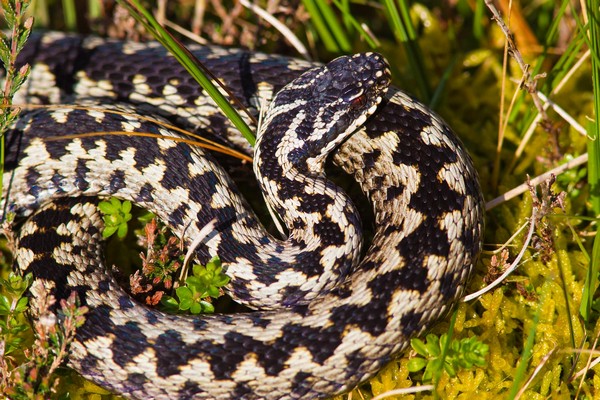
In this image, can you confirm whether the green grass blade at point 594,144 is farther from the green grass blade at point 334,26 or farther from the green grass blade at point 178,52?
the green grass blade at point 178,52

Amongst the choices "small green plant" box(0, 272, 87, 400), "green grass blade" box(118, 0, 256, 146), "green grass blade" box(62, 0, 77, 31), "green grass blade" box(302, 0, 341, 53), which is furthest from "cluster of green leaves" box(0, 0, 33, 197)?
"green grass blade" box(62, 0, 77, 31)

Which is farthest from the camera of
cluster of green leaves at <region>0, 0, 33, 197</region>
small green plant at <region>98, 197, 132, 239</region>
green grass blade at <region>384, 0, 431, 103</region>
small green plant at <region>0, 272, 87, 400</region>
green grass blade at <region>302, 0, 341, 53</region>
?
green grass blade at <region>302, 0, 341, 53</region>

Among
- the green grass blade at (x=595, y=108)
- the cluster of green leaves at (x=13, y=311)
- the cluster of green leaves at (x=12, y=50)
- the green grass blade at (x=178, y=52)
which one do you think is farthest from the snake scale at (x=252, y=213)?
the green grass blade at (x=595, y=108)

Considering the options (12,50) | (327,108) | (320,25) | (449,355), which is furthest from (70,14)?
(449,355)

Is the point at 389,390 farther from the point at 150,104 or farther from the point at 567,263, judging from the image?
the point at 150,104

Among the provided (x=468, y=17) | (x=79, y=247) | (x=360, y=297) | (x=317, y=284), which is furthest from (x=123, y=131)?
(x=468, y=17)

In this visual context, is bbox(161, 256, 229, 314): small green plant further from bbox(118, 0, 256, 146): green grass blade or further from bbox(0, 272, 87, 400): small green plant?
bbox(118, 0, 256, 146): green grass blade
